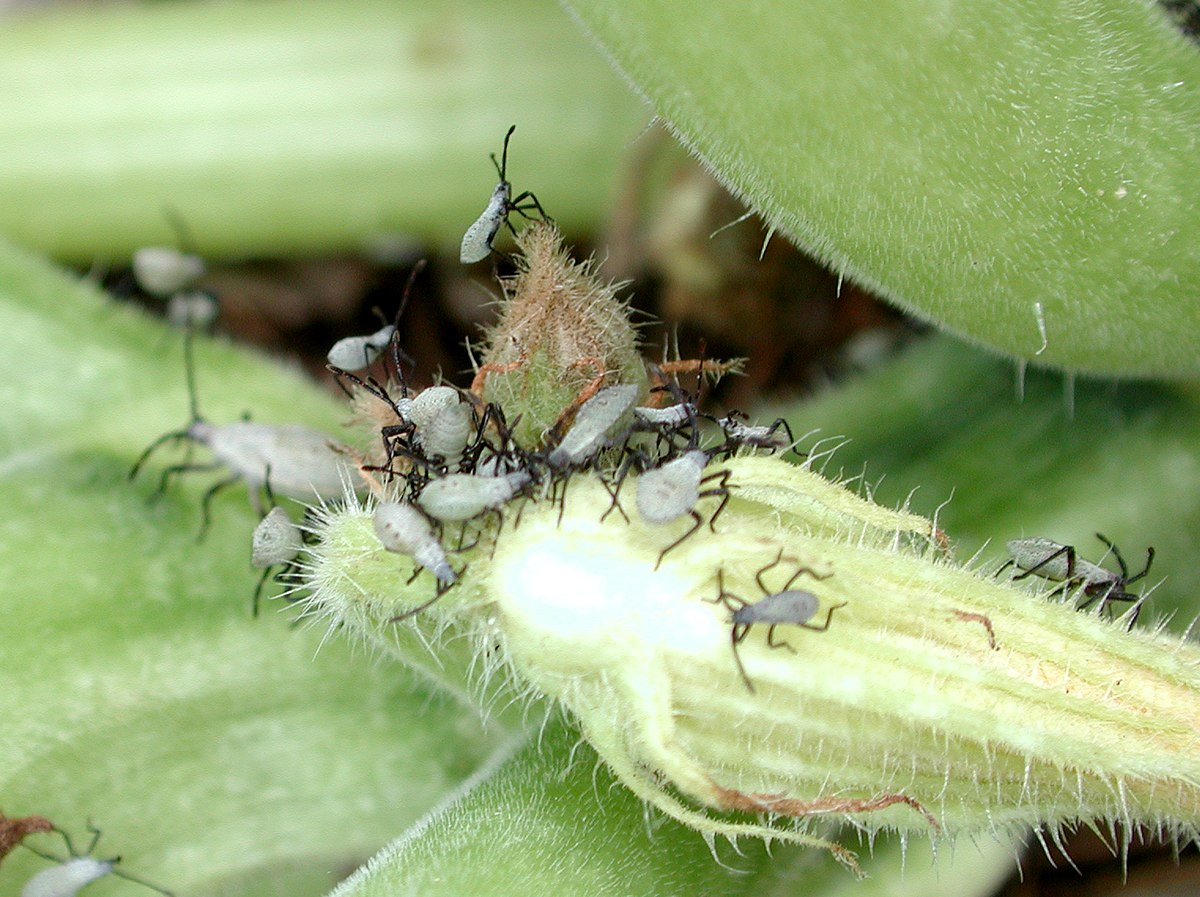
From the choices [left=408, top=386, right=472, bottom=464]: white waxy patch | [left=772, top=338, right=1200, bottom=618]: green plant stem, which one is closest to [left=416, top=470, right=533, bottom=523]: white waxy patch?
[left=408, top=386, right=472, bottom=464]: white waxy patch

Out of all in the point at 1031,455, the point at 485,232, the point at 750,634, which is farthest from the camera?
the point at 1031,455

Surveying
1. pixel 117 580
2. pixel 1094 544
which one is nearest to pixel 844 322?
pixel 1094 544

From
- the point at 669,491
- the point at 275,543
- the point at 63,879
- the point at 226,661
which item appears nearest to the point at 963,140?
the point at 669,491

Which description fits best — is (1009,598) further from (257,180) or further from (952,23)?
(257,180)

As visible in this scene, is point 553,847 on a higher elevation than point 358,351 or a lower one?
lower

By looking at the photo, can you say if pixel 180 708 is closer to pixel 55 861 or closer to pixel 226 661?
pixel 226 661

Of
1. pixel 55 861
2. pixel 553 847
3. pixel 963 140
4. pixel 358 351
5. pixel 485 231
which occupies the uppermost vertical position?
pixel 963 140
